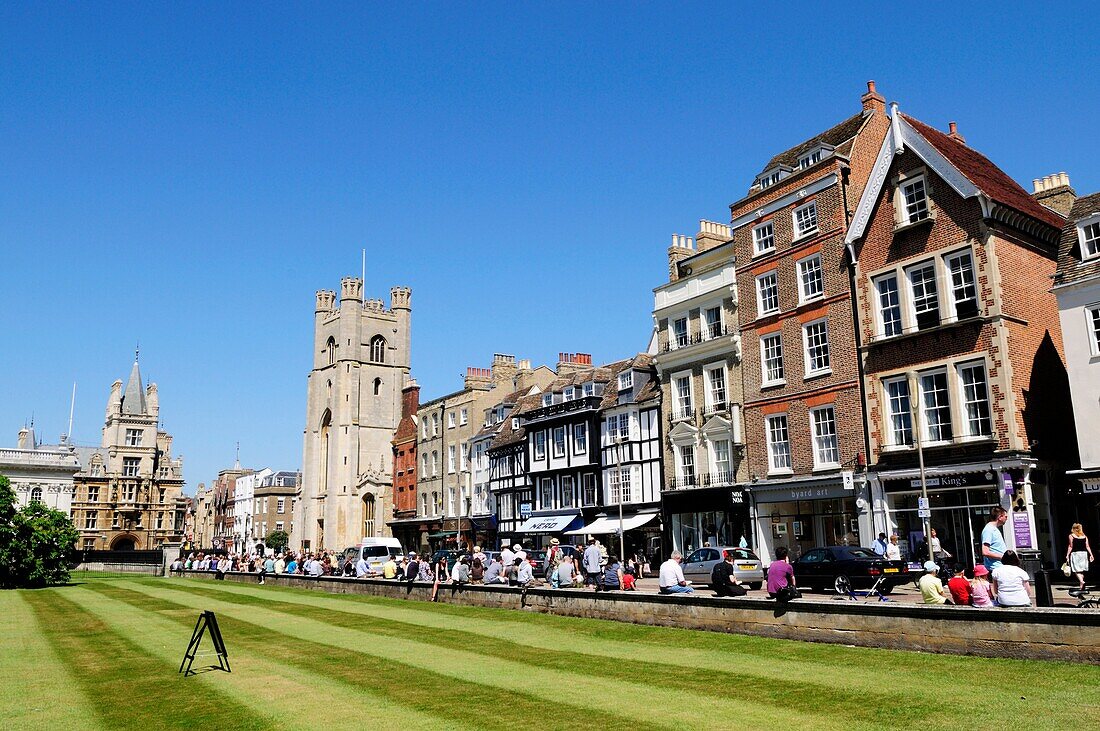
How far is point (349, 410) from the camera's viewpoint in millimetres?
95438

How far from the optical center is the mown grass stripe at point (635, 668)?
1109cm

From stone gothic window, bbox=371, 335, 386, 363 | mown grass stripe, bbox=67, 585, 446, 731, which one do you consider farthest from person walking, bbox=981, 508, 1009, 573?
stone gothic window, bbox=371, 335, 386, 363

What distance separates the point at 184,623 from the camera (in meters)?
23.9

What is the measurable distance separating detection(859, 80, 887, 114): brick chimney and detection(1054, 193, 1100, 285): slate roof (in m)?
11.1

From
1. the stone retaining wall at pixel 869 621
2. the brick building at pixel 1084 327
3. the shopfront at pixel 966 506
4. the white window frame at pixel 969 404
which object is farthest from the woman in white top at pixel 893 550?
the stone retaining wall at pixel 869 621

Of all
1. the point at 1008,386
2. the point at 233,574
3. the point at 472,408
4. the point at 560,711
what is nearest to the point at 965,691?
the point at 560,711

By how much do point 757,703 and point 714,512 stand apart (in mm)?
29745

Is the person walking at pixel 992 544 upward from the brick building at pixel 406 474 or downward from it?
downward

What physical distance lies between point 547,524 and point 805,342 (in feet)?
78.4

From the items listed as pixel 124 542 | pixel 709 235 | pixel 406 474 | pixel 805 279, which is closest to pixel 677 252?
pixel 709 235

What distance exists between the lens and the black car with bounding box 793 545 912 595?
23.6 m

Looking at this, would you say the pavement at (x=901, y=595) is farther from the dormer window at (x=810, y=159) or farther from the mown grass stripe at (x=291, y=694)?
the dormer window at (x=810, y=159)

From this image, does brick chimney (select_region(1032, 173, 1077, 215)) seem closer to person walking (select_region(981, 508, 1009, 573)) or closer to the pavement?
the pavement

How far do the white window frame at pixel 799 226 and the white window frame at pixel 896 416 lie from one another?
7.39 meters
